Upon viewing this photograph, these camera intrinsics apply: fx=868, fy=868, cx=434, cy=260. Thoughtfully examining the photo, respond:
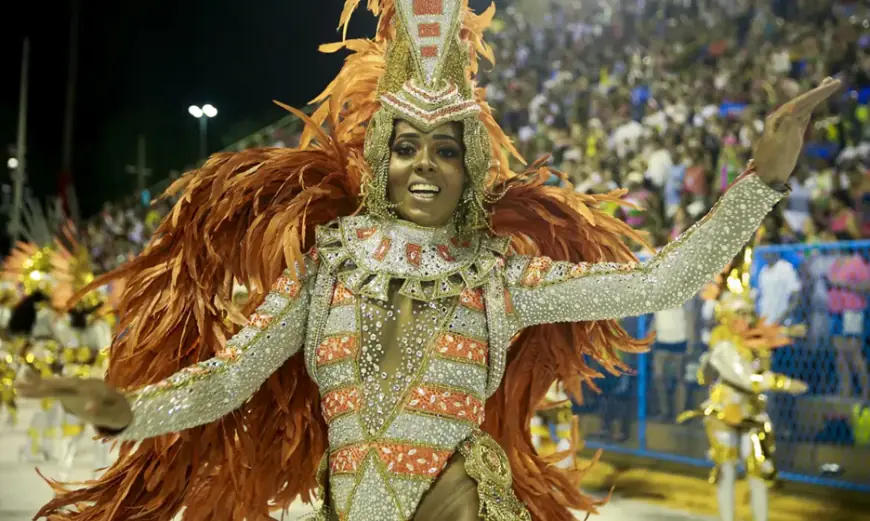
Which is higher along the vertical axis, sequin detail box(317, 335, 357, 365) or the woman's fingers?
the woman's fingers

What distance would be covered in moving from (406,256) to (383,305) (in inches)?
5.2

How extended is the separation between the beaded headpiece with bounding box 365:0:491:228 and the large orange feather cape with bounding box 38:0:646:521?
0.39ft

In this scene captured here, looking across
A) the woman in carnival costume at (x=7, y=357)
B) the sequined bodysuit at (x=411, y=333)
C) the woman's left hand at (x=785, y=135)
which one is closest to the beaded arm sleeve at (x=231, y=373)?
the sequined bodysuit at (x=411, y=333)

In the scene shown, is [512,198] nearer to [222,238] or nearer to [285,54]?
[222,238]

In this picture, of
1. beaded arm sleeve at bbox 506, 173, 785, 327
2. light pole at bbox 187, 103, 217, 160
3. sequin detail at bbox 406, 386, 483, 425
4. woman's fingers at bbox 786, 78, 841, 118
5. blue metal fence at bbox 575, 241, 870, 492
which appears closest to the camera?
woman's fingers at bbox 786, 78, 841, 118

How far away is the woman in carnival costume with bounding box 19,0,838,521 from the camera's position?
196 cm

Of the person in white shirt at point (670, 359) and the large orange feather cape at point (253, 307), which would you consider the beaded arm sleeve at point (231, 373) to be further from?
the person in white shirt at point (670, 359)

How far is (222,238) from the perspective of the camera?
7.63 ft

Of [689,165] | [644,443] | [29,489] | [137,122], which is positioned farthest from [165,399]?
[137,122]

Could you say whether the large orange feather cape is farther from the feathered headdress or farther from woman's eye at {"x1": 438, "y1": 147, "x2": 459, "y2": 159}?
the feathered headdress

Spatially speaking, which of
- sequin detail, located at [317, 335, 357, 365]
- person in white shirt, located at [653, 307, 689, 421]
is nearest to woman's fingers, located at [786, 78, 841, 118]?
sequin detail, located at [317, 335, 357, 365]

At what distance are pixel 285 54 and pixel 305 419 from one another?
11.8 ft

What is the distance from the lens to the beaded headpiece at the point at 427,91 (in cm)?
211

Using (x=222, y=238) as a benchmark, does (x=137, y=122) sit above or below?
above
